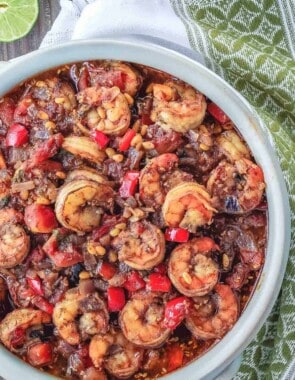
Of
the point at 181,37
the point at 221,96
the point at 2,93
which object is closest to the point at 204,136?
the point at 221,96

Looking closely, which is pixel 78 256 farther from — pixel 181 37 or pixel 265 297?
pixel 181 37

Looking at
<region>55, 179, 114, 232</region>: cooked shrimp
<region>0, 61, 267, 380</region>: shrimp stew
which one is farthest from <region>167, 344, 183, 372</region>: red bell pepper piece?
<region>55, 179, 114, 232</region>: cooked shrimp

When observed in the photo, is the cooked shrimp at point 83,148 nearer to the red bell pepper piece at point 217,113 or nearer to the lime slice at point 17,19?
the red bell pepper piece at point 217,113

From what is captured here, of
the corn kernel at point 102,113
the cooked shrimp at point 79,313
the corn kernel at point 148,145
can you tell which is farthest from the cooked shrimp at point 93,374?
the corn kernel at point 102,113

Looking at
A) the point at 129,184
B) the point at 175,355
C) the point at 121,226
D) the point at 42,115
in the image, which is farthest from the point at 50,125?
the point at 175,355

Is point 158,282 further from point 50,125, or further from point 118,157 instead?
point 50,125

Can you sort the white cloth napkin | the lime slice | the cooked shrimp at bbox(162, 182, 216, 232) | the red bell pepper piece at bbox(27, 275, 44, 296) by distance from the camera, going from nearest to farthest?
the cooked shrimp at bbox(162, 182, 216, 232), the red bell pepper piece at bbox(27, 275, 44, 296), the white cloth napkin, the lime slice

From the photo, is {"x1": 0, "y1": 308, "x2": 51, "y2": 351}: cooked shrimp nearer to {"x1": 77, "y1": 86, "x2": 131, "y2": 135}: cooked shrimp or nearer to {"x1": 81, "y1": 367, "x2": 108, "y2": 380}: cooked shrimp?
{"x1": 81, "y1": 367, "x2": 108, "y2": 380}: cooked shrimp
